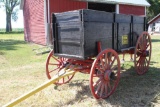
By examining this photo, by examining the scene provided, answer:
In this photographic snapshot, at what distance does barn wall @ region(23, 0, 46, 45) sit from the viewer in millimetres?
15422

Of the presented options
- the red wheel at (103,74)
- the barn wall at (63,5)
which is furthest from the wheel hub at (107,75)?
the barn wall at (63,5)

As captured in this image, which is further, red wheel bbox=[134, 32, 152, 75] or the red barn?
the red barn

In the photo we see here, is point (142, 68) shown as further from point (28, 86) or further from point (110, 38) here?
point (28, 86)

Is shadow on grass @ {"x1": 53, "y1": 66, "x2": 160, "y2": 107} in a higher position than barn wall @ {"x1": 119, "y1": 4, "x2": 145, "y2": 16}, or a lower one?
lower

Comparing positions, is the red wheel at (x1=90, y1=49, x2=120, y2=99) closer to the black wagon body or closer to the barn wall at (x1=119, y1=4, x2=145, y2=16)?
the black wagon body

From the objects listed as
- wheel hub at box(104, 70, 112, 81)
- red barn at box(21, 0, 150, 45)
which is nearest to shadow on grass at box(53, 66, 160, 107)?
wheel hub at box(104, 70, 112, 81)

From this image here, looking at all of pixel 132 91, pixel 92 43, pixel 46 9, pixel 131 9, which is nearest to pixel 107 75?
pixel 92 43

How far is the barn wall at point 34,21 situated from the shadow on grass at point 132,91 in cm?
959

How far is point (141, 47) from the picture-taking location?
6574 millimetres

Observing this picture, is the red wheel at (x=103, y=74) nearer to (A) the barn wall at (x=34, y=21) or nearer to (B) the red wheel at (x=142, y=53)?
(B) the red wheel at (x=142, y=53)

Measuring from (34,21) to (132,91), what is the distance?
1337 cm

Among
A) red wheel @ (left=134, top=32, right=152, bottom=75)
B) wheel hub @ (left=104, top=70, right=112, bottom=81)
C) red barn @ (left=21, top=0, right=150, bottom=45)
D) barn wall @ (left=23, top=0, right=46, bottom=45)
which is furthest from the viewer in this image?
barn wall @ (left=23, top=0, right=46, bottom=45)

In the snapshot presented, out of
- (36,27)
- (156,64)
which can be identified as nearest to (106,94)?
(156,64)

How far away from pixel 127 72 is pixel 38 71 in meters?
2.86
